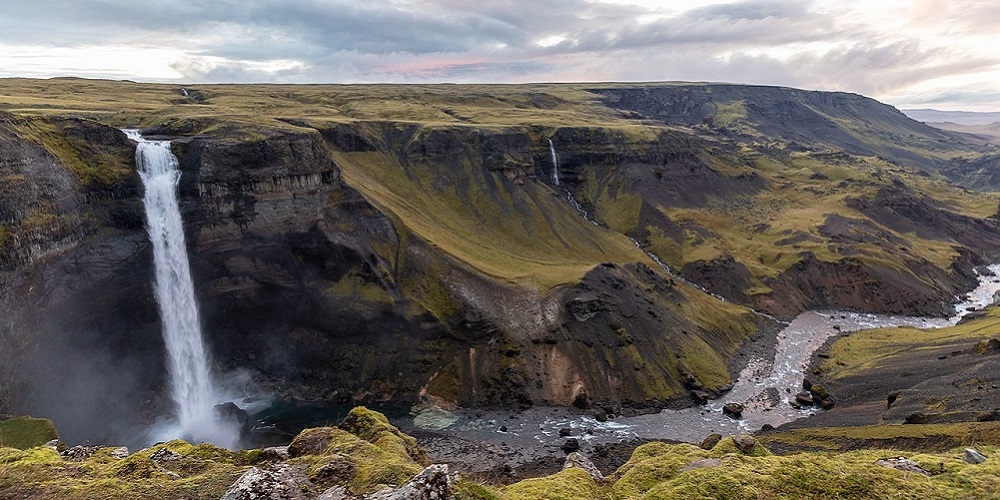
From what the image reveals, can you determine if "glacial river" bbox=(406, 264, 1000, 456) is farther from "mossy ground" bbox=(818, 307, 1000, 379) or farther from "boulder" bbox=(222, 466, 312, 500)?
"boulder" bbox=(222, 466, 312, 500)

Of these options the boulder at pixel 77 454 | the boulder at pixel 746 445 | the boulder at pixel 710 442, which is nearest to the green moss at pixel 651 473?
the boulder at pixel 746 445

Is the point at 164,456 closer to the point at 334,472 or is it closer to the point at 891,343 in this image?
the point at 334,472

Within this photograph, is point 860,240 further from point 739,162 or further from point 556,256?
point 556,256

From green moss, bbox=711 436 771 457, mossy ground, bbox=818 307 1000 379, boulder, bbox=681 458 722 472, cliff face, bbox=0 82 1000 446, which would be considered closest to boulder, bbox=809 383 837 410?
mossy ground, bbox=818 307 1000 379

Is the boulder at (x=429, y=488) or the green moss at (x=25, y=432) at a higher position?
the boulder at (x=429, y=488)

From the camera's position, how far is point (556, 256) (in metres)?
94.4

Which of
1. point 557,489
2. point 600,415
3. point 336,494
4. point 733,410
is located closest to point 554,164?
point 600,415

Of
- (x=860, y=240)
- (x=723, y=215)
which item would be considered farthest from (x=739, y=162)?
(x=860, y=240)

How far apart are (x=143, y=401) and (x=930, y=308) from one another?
387 ft

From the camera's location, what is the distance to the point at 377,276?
238 ft

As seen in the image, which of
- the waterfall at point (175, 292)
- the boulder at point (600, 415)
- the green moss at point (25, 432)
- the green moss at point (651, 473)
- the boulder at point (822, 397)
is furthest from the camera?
the boulder at point (822, 397)

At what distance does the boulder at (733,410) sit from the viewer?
209 feet

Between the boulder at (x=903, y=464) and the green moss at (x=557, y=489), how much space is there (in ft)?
35.8

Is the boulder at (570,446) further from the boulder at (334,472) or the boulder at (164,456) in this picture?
the boulder at (164,456)
